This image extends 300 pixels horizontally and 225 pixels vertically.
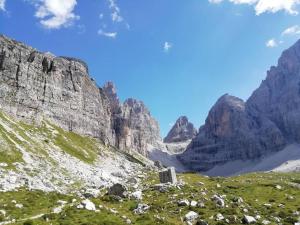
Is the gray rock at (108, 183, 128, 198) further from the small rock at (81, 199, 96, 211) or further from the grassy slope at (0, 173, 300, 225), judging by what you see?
the small rock at (81, 199, 96, 211)

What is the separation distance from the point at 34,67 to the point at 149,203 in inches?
5192

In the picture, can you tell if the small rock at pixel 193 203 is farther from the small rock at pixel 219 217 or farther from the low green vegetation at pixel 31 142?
the low green vegetation at pixel 31 142

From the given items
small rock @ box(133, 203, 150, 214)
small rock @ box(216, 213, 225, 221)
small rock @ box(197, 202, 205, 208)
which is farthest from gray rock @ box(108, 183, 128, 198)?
small rock @ box(216, 213, 225, 221)

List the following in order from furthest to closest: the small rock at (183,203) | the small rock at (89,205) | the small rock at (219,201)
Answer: the small rock at (219,201), the small rock at (183,203), the small rock at (89,205)

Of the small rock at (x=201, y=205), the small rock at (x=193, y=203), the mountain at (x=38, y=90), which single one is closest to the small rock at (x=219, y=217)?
the small rock at (x=201, y=205)

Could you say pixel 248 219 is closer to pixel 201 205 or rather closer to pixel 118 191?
pixel 201 205

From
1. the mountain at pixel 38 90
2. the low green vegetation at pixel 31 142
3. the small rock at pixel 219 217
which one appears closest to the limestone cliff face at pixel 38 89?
the mountain at pixel 38 90

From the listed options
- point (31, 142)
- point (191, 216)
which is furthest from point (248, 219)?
point (31, 142)

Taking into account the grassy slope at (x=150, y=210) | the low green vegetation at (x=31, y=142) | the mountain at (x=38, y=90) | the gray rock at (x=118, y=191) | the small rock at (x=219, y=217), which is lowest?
the small rock at (x=219, y=217)

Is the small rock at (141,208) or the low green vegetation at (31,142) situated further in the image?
the low green vegetation at (31,142)

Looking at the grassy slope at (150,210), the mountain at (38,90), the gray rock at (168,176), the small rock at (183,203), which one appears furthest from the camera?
the mountain at (38,90)

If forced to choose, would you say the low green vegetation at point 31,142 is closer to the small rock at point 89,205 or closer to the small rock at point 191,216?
the small rock at point 89,205

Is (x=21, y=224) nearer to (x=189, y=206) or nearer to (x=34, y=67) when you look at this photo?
(x=189, y=206)

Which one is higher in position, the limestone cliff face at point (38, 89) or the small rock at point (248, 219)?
the limestone cliff face at point (38, 89)
